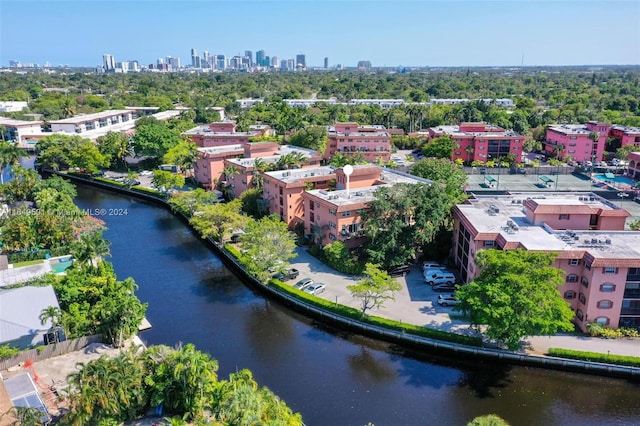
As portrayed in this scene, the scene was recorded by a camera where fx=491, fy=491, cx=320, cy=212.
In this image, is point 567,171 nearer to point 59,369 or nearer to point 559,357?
point 559,357

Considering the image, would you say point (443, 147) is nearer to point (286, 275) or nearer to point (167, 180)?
point (167, 180)

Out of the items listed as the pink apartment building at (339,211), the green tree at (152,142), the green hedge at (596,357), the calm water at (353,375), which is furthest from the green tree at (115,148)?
the green hedge at (596,357)

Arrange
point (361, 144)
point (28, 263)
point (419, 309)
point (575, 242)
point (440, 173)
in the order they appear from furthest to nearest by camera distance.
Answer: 1. point (361, 144)
2. point (440, 173)
3. point (28, 263)
4. point (419, 309)
5. point (575, 242)

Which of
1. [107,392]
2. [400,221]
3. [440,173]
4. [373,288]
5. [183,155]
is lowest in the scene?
[107,392]

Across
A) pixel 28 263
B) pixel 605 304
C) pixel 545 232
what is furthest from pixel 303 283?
pixel 28 263

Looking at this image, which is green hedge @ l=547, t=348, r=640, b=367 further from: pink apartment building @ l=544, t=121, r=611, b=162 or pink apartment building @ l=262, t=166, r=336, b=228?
pink apartment building @ l=544, t=121, r=611, b=162

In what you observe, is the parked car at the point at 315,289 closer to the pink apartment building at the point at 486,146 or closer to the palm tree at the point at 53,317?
the palm tree at the point at 53,317
